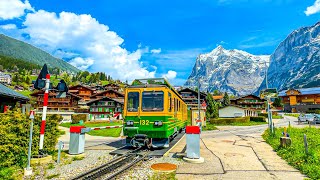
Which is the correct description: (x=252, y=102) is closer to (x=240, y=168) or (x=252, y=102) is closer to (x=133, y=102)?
(x=133, y=102)

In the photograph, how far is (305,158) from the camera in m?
8.48

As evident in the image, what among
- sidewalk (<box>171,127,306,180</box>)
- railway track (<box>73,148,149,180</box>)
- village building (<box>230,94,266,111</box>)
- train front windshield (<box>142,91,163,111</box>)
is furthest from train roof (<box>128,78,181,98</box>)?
village building (<box>230,94,266,111</box>)

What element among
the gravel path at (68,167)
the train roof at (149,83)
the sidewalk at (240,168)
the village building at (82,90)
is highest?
the village building at (82,90)

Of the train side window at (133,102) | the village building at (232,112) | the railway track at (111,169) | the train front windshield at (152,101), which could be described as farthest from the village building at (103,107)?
the railway track at (111,169)

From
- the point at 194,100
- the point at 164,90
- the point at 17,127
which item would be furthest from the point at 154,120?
the point at 194,100

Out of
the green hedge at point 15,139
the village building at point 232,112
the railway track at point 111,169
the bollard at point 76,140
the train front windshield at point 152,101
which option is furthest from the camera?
the village building at point 232,112

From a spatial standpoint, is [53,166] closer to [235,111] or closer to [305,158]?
[305,158]

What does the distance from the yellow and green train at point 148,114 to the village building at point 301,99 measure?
255ft

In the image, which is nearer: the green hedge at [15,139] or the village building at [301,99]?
the green hedge at [15,139]

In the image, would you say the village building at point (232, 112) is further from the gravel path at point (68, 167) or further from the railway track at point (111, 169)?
the gravel path at point (68, 167)

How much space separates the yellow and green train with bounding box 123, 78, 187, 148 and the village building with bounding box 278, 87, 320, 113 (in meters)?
77.9

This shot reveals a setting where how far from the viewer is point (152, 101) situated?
1134cm

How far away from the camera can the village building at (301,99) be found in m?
73.9

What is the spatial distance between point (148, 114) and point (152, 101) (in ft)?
2.41
